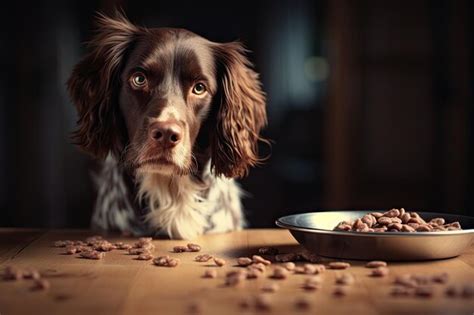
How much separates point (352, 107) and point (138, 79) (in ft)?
10.4

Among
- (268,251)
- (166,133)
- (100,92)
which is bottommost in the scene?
(268,251)

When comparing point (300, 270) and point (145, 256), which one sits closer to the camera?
point (300, 270)

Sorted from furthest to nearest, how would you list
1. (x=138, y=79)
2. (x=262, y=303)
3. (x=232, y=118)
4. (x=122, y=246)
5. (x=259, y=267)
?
1. (x=232, y=118)
2. (x=138, y=79)
3. (x=122, y=246)
4. (x=259, y=267)
5. (x=262, y=303)

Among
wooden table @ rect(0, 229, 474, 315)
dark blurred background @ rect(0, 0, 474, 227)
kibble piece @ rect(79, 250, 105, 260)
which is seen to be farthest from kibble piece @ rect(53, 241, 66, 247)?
dark blurred background @ rect(0, 0, 474, 227)

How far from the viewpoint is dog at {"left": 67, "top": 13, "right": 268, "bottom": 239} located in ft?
6.77

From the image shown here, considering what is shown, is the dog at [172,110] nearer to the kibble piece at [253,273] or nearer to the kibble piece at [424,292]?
the kibble piece at [253,273]

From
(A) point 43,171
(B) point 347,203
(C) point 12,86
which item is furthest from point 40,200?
(B) point 347,203

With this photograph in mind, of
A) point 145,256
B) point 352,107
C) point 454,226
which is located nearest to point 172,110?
point 145,256

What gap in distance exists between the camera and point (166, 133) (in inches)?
76.3

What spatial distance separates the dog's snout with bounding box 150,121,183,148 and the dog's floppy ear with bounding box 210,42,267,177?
26cm

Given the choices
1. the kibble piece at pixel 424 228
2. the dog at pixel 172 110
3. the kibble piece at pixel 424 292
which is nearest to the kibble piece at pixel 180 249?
the dog at pixel 172 110

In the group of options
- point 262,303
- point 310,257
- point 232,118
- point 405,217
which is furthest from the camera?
point 232,118

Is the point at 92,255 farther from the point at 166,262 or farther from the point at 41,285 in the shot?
the point at 41,285

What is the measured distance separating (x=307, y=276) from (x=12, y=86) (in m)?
4.07
